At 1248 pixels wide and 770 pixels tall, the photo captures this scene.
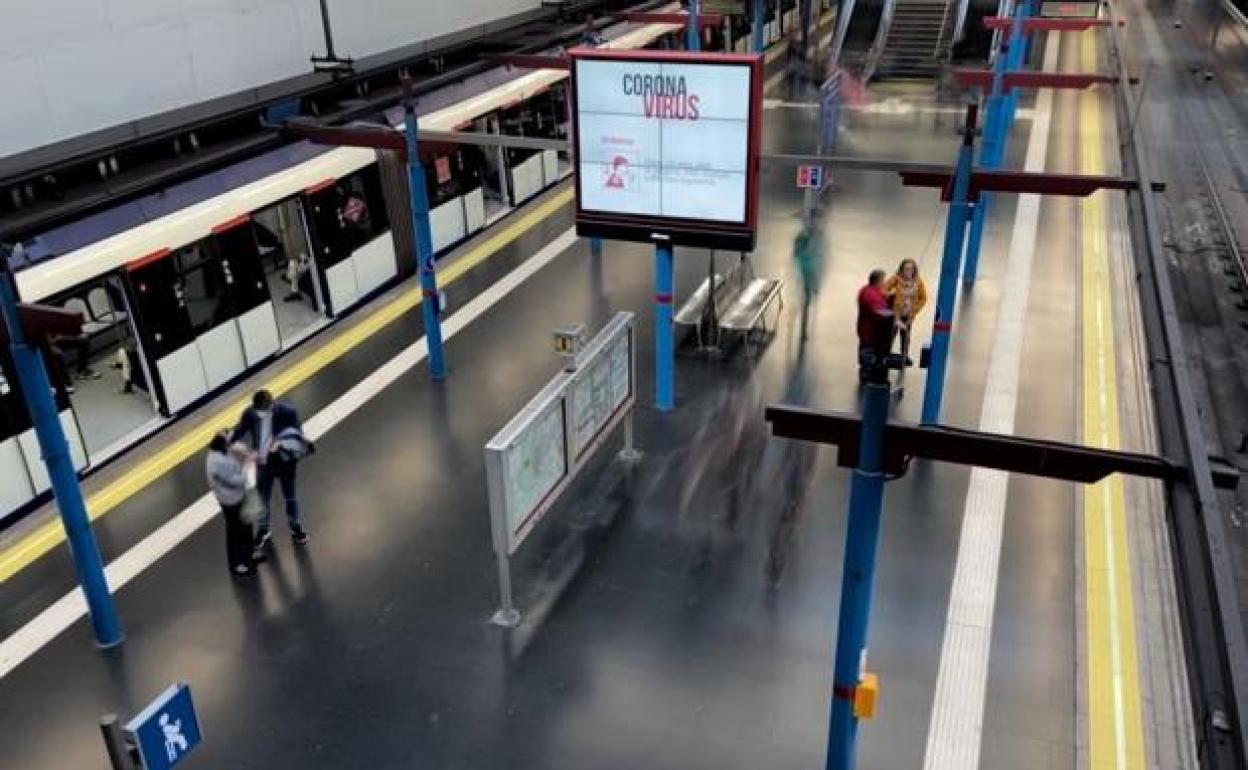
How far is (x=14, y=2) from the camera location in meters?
8.66

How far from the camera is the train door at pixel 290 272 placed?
11.8 meters

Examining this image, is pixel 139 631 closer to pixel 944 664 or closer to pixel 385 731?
pixel 385 731

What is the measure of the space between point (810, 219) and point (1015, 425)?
6439 millimetres

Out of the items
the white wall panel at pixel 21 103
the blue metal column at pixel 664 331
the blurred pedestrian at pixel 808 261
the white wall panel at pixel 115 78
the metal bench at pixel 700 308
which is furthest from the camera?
the blurred pedestrian at pixel 808 261

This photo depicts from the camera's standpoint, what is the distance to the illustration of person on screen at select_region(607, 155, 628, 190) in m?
8.61

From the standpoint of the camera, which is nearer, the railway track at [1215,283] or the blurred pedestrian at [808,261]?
the railway track at [1215,283]

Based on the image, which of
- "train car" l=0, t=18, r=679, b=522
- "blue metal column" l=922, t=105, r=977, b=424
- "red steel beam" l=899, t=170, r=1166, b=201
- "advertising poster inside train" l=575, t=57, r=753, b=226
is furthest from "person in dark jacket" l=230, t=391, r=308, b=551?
"blue metal column" l=922, t=105, r=977, b=424

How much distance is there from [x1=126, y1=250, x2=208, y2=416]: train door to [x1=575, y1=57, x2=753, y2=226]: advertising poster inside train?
419 centimetres

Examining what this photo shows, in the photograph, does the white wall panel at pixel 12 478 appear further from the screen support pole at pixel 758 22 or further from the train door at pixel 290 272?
the screen support pole at pixel 758 22

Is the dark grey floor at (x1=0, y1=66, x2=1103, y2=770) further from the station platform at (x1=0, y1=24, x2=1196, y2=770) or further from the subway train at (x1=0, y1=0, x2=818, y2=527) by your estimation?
the subway train at (x1=0, y1=0, x2=818, y2=527)

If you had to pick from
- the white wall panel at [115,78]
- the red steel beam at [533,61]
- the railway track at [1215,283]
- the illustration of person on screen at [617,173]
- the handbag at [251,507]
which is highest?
the white wall panel at [115,78]

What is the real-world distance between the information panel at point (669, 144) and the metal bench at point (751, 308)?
2.26 meters

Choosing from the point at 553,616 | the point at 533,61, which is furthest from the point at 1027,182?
the point at 533,61

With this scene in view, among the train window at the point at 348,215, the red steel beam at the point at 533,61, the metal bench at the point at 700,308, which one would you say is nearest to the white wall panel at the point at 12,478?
the train window at the point at 348,215
